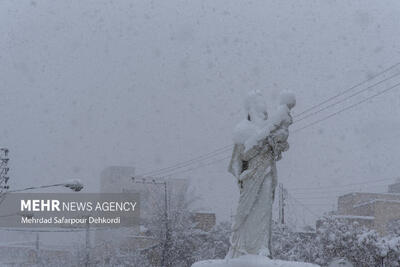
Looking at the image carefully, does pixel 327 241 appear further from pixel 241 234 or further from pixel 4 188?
pixel 241 234

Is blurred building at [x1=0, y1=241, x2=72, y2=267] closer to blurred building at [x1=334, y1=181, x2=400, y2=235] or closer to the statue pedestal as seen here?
blurred building at [x1=334, y1=181, x2=400, y2=235]

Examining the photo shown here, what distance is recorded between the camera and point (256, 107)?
332 inches

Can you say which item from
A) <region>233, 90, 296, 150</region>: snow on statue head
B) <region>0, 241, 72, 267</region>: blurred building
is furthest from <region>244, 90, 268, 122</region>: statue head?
<region>0, 241, 72, 267</region>: blurred building

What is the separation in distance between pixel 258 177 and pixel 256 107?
3.23ft

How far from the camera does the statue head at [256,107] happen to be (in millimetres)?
8406

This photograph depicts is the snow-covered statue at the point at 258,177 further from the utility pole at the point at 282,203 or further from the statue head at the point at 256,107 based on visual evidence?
the utility pole at the point at 282,203

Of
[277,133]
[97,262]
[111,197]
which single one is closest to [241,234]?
[277,133]

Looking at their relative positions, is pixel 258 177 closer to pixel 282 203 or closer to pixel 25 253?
pixel 282 203

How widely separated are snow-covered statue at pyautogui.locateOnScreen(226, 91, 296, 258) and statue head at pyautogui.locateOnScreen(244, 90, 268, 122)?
135 millimetres

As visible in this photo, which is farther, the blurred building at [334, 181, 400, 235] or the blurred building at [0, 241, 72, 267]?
the blurred building at [0, 241, 72, 267]

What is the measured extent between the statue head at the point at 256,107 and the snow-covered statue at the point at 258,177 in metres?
0.14

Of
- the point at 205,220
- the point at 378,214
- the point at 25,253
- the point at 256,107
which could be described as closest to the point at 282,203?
the point at 378,214

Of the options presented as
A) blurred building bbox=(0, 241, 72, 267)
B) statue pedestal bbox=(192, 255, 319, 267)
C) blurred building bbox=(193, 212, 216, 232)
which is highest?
blurred building bbox=(193, 212, 216, 232)

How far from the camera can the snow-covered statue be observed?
800 cm
